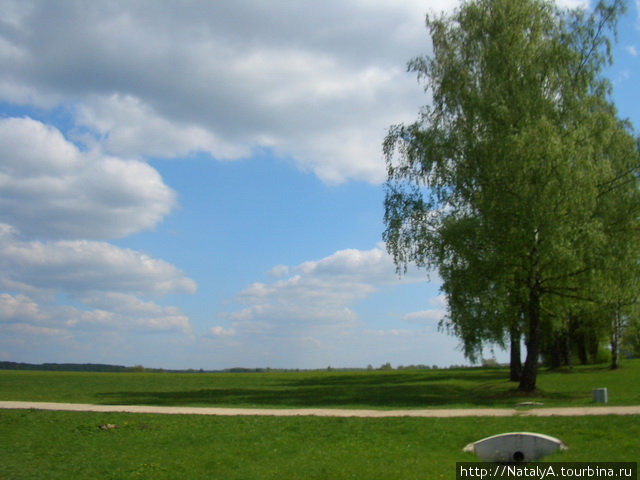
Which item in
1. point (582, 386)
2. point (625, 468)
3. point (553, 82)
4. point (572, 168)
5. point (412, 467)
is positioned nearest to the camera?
point (625, 468)

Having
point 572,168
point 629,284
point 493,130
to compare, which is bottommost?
point 629,284

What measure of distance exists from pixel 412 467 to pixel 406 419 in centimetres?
500

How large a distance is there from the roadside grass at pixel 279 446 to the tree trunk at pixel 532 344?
1249 centimetres

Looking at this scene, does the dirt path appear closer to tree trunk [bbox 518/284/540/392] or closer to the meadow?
the meadow

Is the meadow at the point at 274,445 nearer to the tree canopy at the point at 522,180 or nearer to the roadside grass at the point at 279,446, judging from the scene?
the roadside grass at the point at 279,446

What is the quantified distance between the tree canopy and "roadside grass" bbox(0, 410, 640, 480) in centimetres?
1146

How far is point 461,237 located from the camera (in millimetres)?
28641

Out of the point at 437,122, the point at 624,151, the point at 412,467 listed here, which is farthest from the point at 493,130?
the point at 412,467

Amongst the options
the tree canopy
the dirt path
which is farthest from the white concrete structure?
the tree canopy

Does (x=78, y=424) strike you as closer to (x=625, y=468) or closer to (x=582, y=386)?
(x=625, y=468)

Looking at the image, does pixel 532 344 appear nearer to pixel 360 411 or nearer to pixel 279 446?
pixel 360 411

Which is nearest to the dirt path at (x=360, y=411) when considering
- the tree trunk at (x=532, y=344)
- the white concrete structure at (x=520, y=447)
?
the white concrete structure at (x=520, y=447)

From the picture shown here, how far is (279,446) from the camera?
16125 mm

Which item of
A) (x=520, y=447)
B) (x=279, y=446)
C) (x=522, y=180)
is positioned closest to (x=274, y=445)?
(x=279, y=446)
